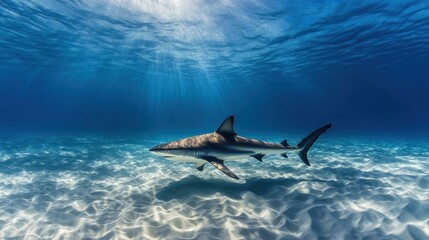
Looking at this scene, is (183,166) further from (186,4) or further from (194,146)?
(186,4)

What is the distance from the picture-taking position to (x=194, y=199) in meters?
5.56

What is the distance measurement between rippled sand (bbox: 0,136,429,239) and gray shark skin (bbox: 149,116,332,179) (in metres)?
0.89

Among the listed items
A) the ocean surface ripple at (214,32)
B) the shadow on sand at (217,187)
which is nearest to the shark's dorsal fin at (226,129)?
the shadow on sand at (217,187)

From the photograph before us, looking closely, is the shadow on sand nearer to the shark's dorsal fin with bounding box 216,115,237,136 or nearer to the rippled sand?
the rippled sand

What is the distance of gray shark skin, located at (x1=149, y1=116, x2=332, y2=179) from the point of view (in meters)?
5.50

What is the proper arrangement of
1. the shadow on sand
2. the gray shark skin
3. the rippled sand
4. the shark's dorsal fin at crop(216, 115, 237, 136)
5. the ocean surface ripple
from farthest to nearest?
1. the ocean surface ripple
2. the shark's dorsal fin at crop(216, 115, 237, 136)
3. the shadow on sand
4. the gray shark skin
5. the rippled sand

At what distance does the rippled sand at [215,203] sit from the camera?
4.15 meters

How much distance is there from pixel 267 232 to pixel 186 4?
48.0 feet

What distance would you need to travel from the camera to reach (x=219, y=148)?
6008 millimetres

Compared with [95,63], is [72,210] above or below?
below

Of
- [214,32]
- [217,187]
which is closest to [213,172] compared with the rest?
[217,187]

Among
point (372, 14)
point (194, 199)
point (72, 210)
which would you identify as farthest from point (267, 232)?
point (372, 14)

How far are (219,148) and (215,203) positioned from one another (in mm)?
1364

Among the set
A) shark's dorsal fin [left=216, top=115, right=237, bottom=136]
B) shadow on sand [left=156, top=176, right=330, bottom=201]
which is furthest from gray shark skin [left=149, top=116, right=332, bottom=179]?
shadow on sand [left=156, top=176, right=330, bottom=201]
